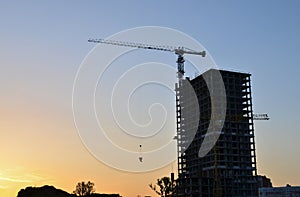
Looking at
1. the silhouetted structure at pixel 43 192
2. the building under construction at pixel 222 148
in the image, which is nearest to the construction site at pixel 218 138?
the building under construction at pixel 222 148

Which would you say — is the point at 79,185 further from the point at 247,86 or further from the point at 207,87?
the point at 247,86

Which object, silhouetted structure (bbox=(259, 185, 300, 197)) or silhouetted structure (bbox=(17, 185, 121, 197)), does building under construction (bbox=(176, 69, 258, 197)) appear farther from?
silhouetted structure (bbox=(259, 185, 300, 197))

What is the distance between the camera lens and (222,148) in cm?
17138

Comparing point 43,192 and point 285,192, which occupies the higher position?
point 43,192

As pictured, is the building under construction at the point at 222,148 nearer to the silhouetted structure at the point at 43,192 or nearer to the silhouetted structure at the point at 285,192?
the silhouetted structure at the point at 43,192

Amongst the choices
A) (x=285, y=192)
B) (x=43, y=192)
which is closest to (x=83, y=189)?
(x=43, y=192)

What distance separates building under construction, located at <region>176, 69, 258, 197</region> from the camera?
165625 millimetres

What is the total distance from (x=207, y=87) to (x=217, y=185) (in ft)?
144

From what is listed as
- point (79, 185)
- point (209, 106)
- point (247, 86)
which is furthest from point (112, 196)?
point (247, 86)

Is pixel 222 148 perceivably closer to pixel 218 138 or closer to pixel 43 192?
pixel 218 138

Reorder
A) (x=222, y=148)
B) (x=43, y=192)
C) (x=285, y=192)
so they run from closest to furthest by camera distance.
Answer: (x=285, y=192)
(x=43, y=192)
(x=222, y=148)

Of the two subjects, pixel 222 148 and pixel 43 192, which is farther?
pixel 222 148

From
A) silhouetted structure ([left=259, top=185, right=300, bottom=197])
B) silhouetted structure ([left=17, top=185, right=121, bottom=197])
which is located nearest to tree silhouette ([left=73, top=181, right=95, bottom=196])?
silhouetted structure ([left=17, top=185, right=121, bottom=197])

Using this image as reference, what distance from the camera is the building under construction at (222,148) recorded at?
166 meters
